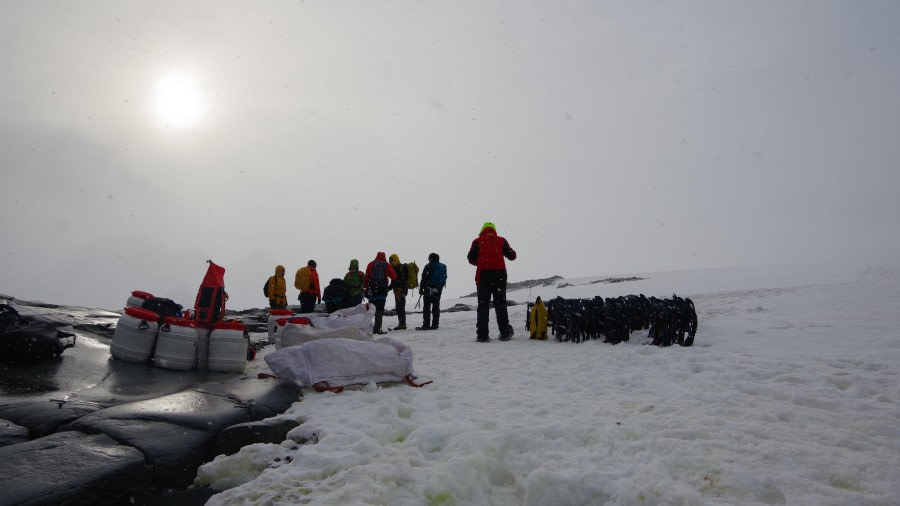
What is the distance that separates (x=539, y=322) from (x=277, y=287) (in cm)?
690

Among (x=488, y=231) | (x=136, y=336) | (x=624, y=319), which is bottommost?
(x=624, y=319)

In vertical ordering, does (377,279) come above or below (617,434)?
above

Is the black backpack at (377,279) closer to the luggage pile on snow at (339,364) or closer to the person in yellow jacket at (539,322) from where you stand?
the person in yellow jacket at (539,322)

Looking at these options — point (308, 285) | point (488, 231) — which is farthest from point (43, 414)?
point (308, 285)

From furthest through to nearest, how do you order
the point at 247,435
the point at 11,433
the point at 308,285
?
the point at 308,285
the point at 247,435
the point at 11,433

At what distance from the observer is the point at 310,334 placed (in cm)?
629

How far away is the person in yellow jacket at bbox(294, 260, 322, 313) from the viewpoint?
12.0 m

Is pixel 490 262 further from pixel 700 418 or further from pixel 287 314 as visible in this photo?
pixel 700 418

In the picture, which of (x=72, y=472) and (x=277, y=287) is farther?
(x=277, y=287)

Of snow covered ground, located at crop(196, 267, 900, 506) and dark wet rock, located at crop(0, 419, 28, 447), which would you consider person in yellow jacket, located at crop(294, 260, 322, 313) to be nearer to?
snow covered ground, located at crop(196, 267, 900, 506)

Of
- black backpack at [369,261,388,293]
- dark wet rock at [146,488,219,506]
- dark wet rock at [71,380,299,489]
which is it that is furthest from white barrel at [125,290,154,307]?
black backpack at [369,261,388,293]

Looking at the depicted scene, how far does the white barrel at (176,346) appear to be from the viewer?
6090mm

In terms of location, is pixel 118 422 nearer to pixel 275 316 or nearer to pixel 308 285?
pixel 275 316

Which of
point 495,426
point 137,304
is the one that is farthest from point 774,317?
point 137,304
